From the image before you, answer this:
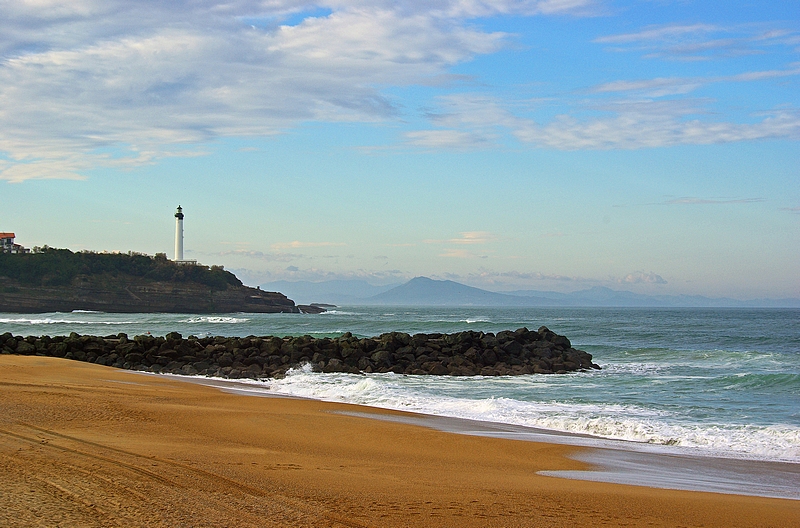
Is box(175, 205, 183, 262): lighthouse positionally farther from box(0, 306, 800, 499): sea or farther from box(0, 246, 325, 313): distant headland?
box(0, 306, 800, 499): sea

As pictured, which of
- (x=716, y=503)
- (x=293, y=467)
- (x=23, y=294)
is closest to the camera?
(x=716, y=503)

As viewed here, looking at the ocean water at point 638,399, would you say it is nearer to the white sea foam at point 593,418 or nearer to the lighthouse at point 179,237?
the white sea foam at point 593,418

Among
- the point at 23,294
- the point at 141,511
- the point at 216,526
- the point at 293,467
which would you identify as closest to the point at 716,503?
the point at 293,467

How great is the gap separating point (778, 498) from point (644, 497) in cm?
162

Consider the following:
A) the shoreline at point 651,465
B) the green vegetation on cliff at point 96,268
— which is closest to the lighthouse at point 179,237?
the green vegetation on cliff at point 96,268

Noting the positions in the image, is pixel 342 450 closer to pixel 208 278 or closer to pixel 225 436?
pixel 225 436

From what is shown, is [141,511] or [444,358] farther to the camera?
[444,358]

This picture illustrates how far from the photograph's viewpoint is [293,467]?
23.5 ft

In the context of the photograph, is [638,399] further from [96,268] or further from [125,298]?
[96,268]

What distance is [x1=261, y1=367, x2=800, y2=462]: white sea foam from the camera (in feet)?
35.9

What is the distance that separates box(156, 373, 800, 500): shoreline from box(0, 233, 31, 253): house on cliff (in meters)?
88.9

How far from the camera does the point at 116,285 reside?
82625 mm

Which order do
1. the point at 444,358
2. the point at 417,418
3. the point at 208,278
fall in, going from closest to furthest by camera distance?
the point at 417,418, the point at 444,358, the point at 208,278

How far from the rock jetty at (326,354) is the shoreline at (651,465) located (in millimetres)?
10420
